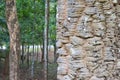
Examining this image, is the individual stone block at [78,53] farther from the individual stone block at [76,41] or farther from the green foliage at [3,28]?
the green foliage at [3,28]

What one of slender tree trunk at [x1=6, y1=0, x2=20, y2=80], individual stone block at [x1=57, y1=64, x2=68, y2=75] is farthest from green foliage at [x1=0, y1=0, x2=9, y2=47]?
individual stone block at [x1=57, y1=64, x2=68, y2=75]

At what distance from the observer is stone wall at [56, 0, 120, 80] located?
0.99m

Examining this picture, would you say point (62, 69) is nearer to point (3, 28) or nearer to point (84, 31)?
point (84, 31)

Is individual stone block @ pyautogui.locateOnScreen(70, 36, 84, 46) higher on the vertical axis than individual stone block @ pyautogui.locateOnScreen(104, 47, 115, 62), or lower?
higher

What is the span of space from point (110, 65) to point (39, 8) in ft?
48.1

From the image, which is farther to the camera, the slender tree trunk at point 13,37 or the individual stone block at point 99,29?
the slender tree trunk at point 13,37

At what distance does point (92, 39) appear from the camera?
99 cm

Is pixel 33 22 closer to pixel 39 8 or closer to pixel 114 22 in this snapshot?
pixel 39 8

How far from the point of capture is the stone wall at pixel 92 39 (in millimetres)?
990

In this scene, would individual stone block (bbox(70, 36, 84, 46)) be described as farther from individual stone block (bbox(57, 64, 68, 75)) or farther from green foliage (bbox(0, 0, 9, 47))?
green foliage (bbox(0, 0, 9, 47))

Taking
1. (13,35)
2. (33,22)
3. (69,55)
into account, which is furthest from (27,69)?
(69,55)

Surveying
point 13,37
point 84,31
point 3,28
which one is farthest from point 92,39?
point 3,28

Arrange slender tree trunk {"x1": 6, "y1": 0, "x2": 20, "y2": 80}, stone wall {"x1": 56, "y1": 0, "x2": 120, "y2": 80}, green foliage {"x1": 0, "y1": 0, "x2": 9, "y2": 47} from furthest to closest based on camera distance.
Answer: green foliage {"x1": 0, "y1": 0, "x2": 9, "y2": 47}, slender tree trunk {"x1": 6, "y1": 0, "x2": 20, "y2": 80}, stone wall {"x1": 56, "y1": 0, "x2": 120, "y2": 80}

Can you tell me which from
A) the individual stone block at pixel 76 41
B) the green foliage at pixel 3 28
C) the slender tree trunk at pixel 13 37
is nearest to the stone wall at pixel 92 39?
the individual stone block at pixel 76 41
